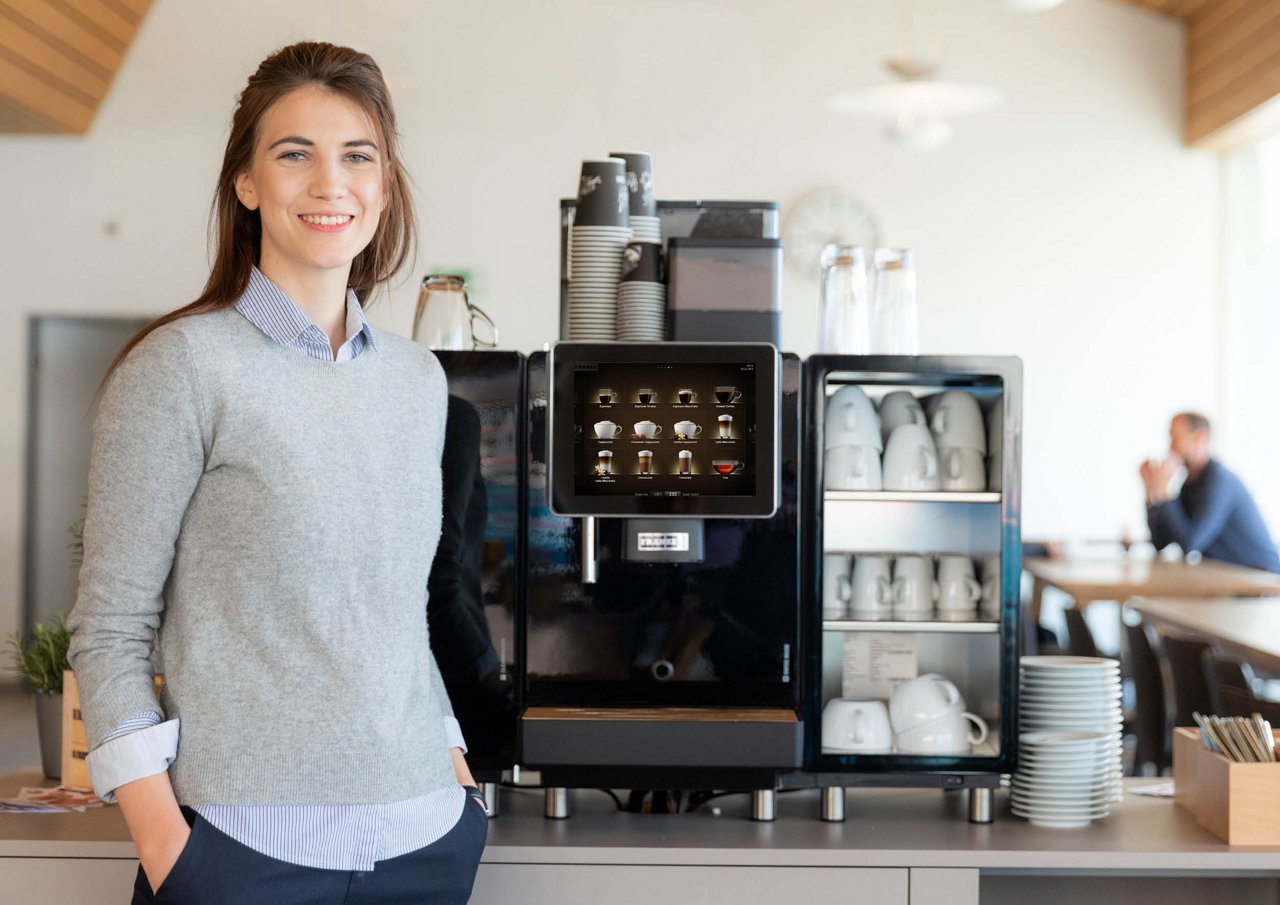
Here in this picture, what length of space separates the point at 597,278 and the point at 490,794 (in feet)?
2.70

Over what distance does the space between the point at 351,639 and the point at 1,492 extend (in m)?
5.97

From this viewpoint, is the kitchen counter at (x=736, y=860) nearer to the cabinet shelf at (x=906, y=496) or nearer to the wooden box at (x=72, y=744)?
the wooden box at (x=72, y=744)

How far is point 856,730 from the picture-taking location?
2080 millimetres

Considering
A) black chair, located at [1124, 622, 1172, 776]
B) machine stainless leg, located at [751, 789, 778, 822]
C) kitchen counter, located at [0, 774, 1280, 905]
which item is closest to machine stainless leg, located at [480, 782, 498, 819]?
kitchen counter, located at [0, 774, 1280, 905]

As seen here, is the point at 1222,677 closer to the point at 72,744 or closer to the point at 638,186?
the point at 638,186

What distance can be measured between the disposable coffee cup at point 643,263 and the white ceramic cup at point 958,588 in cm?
65

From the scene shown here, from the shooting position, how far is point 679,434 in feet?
6.40

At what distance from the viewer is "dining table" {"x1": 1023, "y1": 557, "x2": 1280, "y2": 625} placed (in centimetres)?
500

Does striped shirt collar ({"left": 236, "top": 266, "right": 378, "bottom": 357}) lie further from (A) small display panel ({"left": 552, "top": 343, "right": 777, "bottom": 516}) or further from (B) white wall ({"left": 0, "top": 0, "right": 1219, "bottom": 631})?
(B) white wall ({"left": 0, "top": 0, "right": 1219, "bottom": 631})

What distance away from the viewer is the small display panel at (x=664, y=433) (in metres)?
1.94

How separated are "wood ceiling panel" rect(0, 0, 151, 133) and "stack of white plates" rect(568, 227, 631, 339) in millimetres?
4316

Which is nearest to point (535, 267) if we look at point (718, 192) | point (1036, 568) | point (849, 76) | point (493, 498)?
point (718, 192)

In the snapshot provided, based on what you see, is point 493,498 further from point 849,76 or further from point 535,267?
point 849,76

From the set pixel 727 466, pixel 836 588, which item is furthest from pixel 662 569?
pixel 836 588
